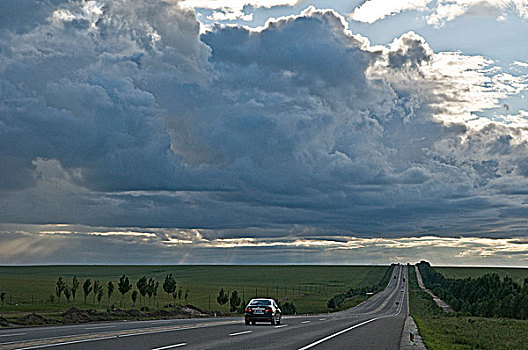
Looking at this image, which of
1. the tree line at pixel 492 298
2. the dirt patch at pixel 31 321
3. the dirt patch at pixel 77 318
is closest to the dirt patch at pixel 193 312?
the dirt patch at pixel 77 318

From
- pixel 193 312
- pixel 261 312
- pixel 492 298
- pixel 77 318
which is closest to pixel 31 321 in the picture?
pixel 77 318

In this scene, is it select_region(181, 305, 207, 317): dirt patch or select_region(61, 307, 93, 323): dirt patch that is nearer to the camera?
select_region(61, 307, 93, 323): dirt patch

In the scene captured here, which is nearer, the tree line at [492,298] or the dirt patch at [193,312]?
the dirt patch at [193,312]

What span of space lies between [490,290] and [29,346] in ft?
378

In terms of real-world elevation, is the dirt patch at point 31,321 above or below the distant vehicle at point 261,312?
below

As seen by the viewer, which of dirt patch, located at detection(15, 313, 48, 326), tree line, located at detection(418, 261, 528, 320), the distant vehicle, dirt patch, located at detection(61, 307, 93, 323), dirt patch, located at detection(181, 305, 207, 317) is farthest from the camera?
tree line, located at detection(418, 261, 528, 320)

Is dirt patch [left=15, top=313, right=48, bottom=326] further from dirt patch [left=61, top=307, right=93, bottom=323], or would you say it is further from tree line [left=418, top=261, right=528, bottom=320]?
tree line [left=418, top=261, right=528, bottom=320]

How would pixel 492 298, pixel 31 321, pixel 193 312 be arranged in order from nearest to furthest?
pixel 31 321
pixel 193 312
pixel 492 298

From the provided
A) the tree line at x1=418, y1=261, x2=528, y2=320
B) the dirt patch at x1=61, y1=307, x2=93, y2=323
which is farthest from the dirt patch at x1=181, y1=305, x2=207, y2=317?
the tree line at x1=418, y1=261, x2=528, y2=320

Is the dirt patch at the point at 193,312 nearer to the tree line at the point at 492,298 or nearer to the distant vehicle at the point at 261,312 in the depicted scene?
the distant vehicle at the point at 261,312

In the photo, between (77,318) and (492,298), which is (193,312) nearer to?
(77,318)

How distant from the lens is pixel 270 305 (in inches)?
1741

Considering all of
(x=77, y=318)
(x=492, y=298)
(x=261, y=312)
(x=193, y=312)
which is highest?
(x=492, y=298)

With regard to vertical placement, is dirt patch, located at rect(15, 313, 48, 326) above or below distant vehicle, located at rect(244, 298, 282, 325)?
below
